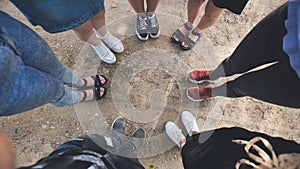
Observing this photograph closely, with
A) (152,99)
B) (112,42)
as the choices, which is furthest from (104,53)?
(152,99)

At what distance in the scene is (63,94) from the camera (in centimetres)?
143

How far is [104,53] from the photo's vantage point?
1.91m

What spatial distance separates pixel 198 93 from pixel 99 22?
781 mm

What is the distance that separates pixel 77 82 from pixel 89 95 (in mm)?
137

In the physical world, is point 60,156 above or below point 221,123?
above

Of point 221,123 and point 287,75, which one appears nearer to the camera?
point 287,75

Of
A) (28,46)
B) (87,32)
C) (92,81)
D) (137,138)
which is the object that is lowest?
(137,138)

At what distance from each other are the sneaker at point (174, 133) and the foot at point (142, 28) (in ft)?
2.14

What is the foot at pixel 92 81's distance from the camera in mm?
1837

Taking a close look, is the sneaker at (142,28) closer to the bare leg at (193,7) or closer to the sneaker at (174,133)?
the bare leg at (193,7)

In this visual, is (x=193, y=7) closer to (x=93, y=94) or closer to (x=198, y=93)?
(x=198, y=93)

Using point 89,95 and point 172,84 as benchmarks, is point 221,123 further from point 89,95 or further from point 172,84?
point 89,95

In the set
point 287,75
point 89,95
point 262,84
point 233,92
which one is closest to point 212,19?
point 233,92

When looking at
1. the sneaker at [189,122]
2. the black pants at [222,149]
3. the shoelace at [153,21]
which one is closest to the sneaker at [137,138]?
the sneaker at [189,122]
